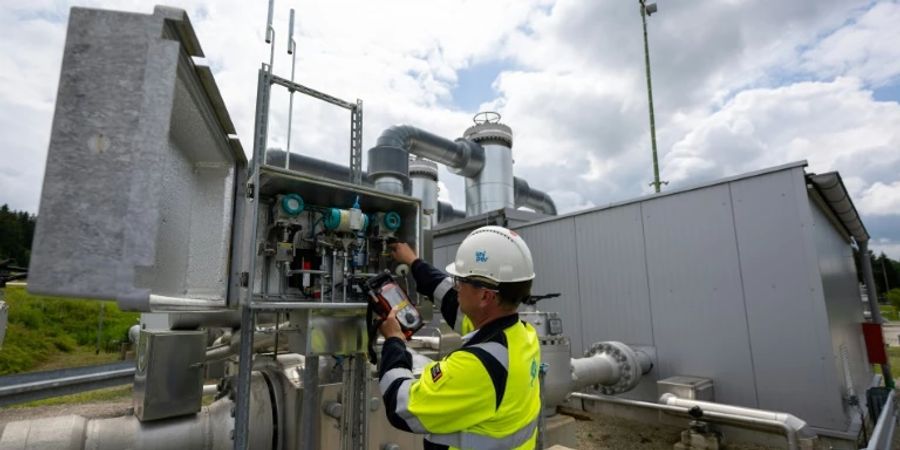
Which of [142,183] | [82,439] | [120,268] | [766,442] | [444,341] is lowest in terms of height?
[766,442]

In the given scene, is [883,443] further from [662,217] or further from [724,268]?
[662,217]

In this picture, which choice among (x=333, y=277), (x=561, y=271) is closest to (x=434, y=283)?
(x=333, y=277)

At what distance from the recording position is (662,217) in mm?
5246

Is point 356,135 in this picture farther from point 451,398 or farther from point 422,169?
point 422,169

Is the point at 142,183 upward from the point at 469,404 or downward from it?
upward

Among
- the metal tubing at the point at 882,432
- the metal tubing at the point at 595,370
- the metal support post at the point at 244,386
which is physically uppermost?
the metal support post at the point at 244,386

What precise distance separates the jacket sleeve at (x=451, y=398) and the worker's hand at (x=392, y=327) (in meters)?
0.35

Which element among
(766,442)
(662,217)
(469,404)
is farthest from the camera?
(662,217)

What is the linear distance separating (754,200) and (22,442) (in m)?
5.86

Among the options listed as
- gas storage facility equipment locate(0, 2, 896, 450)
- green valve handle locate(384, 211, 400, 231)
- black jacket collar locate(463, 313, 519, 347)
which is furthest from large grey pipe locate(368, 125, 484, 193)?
black jacket collar locate(463, 313, 519, 347)

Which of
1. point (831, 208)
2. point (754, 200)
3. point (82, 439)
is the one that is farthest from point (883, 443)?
point (82, 439)

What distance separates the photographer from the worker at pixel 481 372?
1.40 meters

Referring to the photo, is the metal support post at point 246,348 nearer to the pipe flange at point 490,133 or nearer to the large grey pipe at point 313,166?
the large grey pipe at point 313,166

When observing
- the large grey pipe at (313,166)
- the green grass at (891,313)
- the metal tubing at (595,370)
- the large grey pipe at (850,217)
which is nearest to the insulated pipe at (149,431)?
the metal tubing at (595,370)
